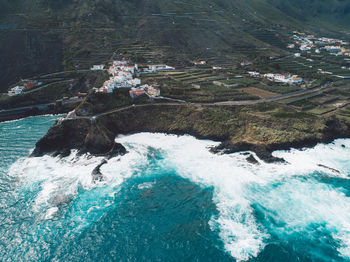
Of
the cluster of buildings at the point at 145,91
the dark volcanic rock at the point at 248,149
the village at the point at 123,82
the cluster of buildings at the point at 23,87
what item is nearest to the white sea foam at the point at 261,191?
the dark volcanic rock at the point at 248,149

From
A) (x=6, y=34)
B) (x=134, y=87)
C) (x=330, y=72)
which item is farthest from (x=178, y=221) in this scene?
(x=6, y=34)

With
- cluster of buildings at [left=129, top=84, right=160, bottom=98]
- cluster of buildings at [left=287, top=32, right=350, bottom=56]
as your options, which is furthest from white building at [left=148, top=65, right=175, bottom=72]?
cluster of buildings at [left=287, top=32, right=350, bottom=56]

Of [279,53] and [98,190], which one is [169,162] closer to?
[98,190]

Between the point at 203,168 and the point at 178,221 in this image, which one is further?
the point at 203,168

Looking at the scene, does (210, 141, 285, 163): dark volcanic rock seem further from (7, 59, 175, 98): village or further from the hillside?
the hillside

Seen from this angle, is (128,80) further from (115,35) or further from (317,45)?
(317,45)
